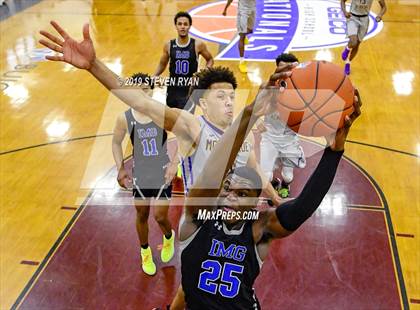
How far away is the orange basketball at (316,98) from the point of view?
2305mm

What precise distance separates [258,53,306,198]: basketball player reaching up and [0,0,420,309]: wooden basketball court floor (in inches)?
21.4

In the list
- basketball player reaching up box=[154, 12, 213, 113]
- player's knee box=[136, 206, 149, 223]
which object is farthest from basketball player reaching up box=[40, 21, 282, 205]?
basketball player reaching up box=[154, 12, 213, 113]

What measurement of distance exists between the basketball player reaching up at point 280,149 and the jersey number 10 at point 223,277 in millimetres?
2830

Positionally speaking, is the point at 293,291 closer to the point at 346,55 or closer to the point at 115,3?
the point at 346,55

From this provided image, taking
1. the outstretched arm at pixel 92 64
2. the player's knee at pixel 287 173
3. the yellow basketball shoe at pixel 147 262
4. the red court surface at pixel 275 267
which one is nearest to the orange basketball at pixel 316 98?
the outstretched arm at pixel 92 64

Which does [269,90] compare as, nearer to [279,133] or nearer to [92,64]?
[92,64]

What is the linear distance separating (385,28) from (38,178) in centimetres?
1018

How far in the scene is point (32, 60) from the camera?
1087 cm

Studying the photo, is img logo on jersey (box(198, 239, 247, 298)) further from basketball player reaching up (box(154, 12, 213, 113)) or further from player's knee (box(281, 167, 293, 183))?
basketball player reaching up (box(154, 12, 213, 113))

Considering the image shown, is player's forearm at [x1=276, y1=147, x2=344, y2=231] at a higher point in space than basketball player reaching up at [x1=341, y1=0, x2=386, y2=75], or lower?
higher

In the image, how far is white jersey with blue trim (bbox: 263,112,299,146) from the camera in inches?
218

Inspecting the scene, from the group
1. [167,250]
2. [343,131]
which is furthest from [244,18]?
[343,131]

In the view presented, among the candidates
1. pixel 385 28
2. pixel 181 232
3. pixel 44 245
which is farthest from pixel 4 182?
pixel 385 28

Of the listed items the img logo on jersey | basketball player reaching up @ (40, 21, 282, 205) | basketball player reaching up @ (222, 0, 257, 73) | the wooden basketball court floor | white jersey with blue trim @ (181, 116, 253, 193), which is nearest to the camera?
the img logo on jersey
